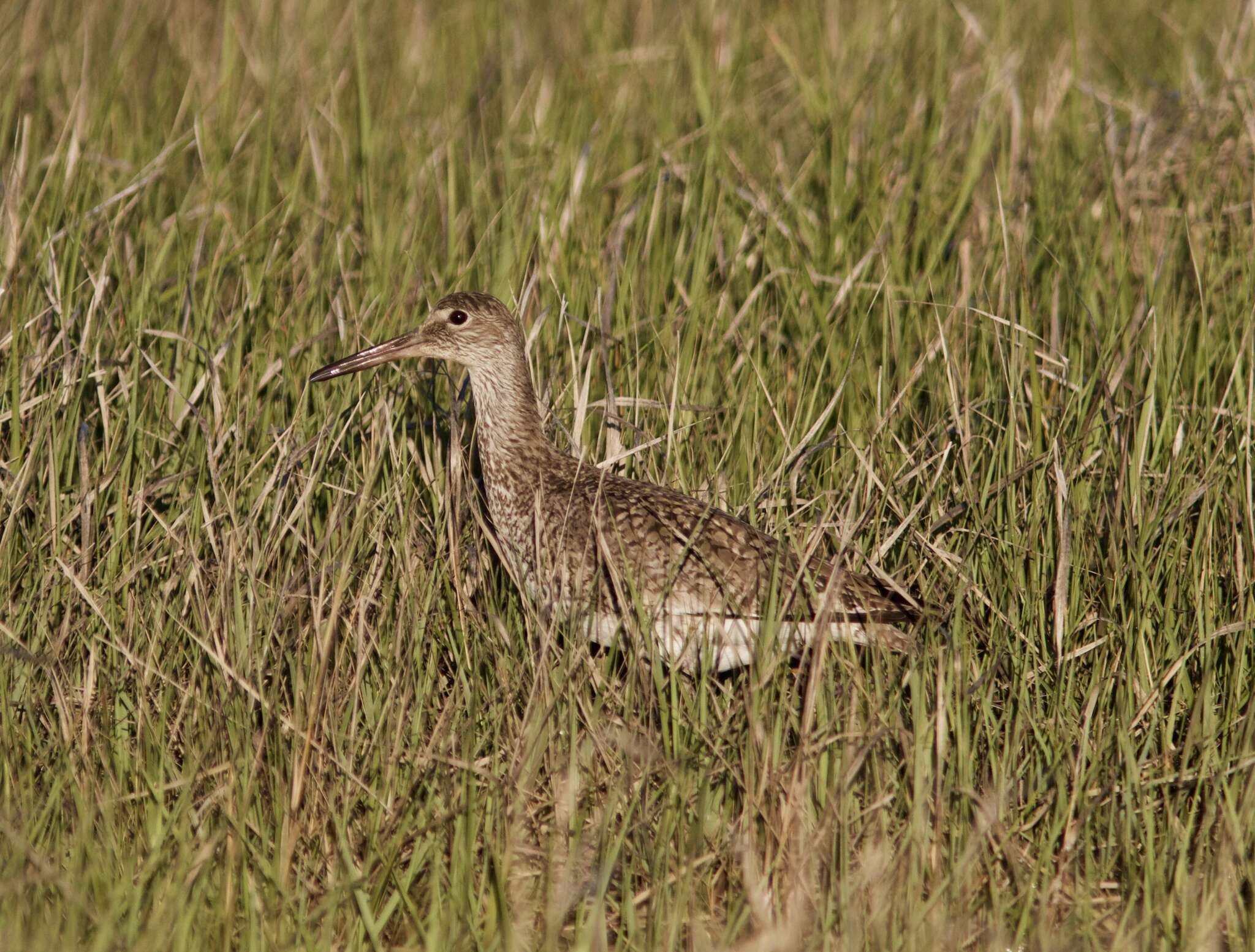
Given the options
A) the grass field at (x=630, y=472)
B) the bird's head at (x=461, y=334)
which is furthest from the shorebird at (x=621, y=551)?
the grass field at (x=630, y=472)

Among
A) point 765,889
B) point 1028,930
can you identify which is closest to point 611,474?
point 765,889

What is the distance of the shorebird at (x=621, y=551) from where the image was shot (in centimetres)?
404

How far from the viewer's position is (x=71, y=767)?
11.3ft

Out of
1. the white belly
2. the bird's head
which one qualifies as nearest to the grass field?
the white belly

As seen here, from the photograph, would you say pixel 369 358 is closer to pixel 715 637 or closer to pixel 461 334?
pixel 461 334

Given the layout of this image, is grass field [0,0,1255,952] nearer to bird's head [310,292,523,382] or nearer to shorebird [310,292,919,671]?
shorebird [310,292,919,671]

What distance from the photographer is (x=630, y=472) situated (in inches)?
201

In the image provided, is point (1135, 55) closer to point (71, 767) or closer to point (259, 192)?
point (259, 192)

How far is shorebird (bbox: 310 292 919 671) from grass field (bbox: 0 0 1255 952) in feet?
0.45

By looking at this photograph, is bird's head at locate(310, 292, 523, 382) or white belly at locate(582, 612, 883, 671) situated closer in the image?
white belly at locate(582, 612, 883, 671)

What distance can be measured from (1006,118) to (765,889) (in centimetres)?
428

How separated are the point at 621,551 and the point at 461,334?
1.04 meters

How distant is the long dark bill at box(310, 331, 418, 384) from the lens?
15.3 ft

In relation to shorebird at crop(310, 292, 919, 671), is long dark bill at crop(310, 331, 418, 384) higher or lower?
higher
